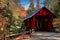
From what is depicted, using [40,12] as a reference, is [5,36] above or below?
below

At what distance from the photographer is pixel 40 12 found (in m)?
26.2

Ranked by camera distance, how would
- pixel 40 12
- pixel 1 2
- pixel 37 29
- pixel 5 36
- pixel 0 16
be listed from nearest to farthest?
1. pixel 5 36
2. pixel 0 16
3. pixel 1 2
4. pixel 40 12
5. pixel 37 29

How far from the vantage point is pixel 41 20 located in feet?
95.2

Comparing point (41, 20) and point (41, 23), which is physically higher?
point (41, 20)

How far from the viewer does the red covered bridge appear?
25.8 m

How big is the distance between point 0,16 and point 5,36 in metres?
1.45

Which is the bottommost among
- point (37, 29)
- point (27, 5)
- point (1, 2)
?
point (37, 29)

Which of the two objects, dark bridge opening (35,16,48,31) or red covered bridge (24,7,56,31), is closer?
red covered bridge (24,7,56,31)

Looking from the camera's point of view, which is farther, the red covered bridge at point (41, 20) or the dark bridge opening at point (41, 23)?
the dark bridge opening at point (41, 23)

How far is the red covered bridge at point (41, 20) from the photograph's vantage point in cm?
2583

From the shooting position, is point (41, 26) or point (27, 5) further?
point (27, 5)

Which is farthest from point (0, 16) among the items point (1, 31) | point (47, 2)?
point (47, 2)

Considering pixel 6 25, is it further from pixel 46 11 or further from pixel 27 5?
pixel 27 5

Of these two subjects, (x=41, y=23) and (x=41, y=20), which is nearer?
(x=41, y=20)
